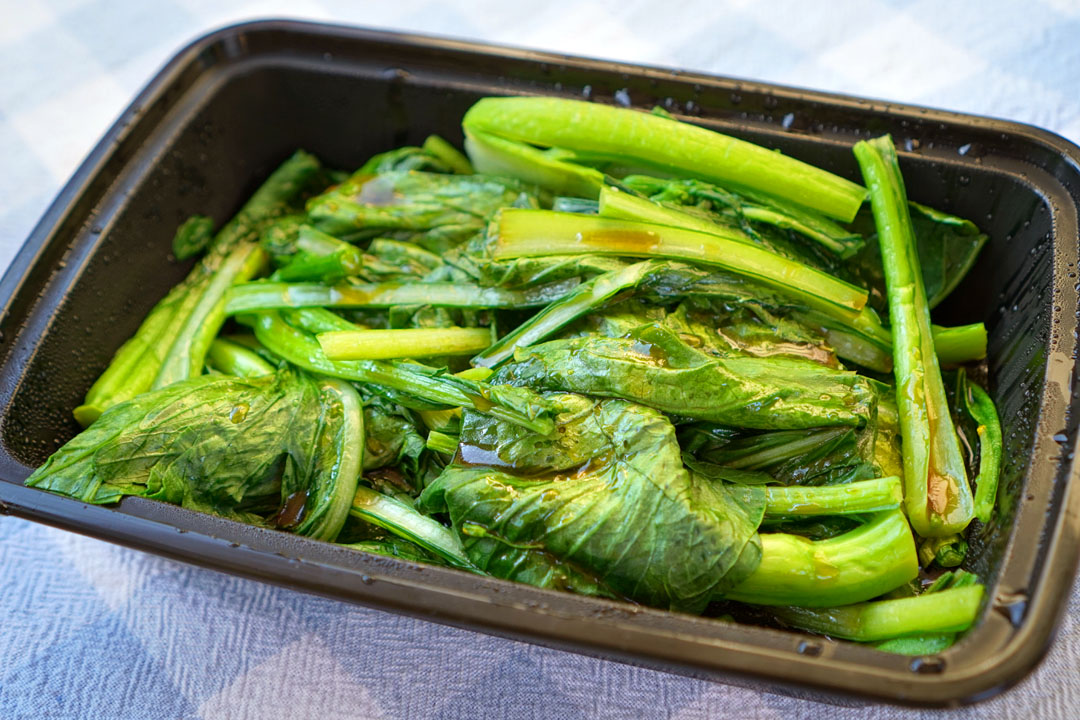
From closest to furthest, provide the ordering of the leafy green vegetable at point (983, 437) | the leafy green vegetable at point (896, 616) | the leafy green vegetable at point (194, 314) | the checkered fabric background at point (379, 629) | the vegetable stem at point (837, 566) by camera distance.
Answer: the leafy green vegetable at point (896, 616), the vegetable stem at point (837, 566), the leafy green vegetable at point (983, 437), the checkered fabric background at point (379, 629), the leafy green vegetable at point (194, 314)

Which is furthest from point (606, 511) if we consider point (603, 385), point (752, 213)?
point (752, 213)

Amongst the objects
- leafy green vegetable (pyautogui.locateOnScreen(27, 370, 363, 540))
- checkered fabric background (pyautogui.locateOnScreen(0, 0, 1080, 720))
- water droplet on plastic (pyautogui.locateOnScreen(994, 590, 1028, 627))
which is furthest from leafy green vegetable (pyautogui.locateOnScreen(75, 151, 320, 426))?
water droplet on plastic (pyautogui.locateOnScreen(994, 590, 1028, 627))

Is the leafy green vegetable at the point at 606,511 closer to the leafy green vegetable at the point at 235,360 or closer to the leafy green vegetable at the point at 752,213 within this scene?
the leafy green vegetable at the point at 752,213

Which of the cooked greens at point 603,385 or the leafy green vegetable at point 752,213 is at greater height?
the leafy green vegetable at point 752,213

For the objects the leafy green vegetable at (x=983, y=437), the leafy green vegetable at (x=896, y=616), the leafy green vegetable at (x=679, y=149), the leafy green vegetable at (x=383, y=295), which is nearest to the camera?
the leafy green vegetable at (x=896, y=616)

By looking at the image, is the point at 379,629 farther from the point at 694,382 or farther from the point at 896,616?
the point at 896,616

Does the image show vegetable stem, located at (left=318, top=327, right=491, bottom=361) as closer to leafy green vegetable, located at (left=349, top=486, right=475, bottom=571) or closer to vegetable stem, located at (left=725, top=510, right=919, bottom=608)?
leafy green vegetable, located at (left=349, top=486, right=475, bottom=571)

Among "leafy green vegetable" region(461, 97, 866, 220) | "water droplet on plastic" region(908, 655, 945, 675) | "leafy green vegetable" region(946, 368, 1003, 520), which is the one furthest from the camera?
"leafy green vegetable" region(461, 97, 866, 220)

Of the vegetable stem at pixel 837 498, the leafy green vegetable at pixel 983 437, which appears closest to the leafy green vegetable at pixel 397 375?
the vegetable stem at pixel 837 498
